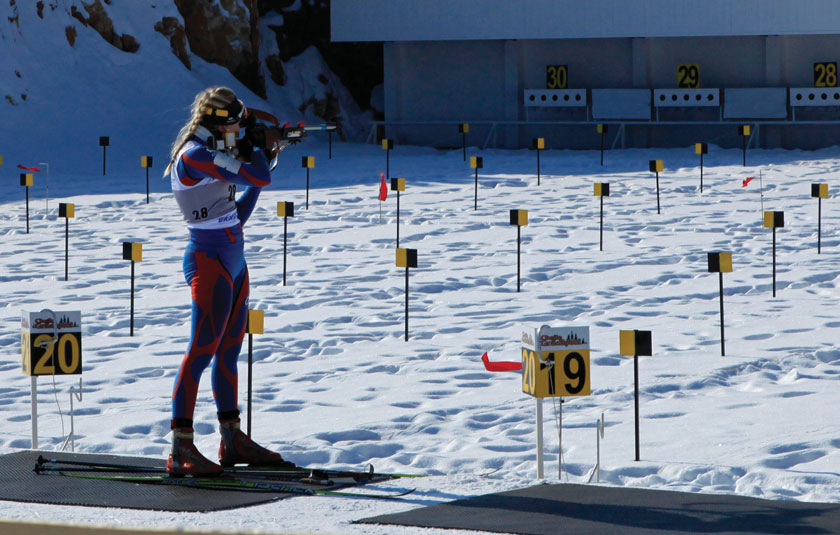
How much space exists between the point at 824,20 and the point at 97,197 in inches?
499

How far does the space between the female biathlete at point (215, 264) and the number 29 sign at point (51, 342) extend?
103cm

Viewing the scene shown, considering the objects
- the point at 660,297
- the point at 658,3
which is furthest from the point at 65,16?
the point at 660,297

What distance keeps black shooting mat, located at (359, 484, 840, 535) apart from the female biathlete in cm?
109

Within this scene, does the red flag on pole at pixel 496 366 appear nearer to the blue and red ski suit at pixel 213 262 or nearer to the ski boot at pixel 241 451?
the ski boot at pixel 241 451

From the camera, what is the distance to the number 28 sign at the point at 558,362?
5258 mm

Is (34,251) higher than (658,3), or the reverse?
(658,3)

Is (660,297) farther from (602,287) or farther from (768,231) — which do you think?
(768,231)

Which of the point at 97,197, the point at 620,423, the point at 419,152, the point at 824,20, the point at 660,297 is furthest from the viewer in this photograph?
the point at 419,152

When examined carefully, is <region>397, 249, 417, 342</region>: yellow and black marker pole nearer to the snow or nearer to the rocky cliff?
the snow

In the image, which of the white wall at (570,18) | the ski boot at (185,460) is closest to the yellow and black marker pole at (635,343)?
the ski boot at (185,460)

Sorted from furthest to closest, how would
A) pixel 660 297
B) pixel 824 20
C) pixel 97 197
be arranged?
pixel 824 20, pixel 97 197, pixel 660 297

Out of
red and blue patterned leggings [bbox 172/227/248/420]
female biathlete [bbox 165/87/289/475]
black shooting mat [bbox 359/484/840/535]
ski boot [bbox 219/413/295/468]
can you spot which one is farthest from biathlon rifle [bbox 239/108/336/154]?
black shooting mat [bbox 359/484/840/535]

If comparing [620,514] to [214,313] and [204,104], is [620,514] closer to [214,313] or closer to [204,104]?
[214,313]

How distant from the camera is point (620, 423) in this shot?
6793 millimetres
